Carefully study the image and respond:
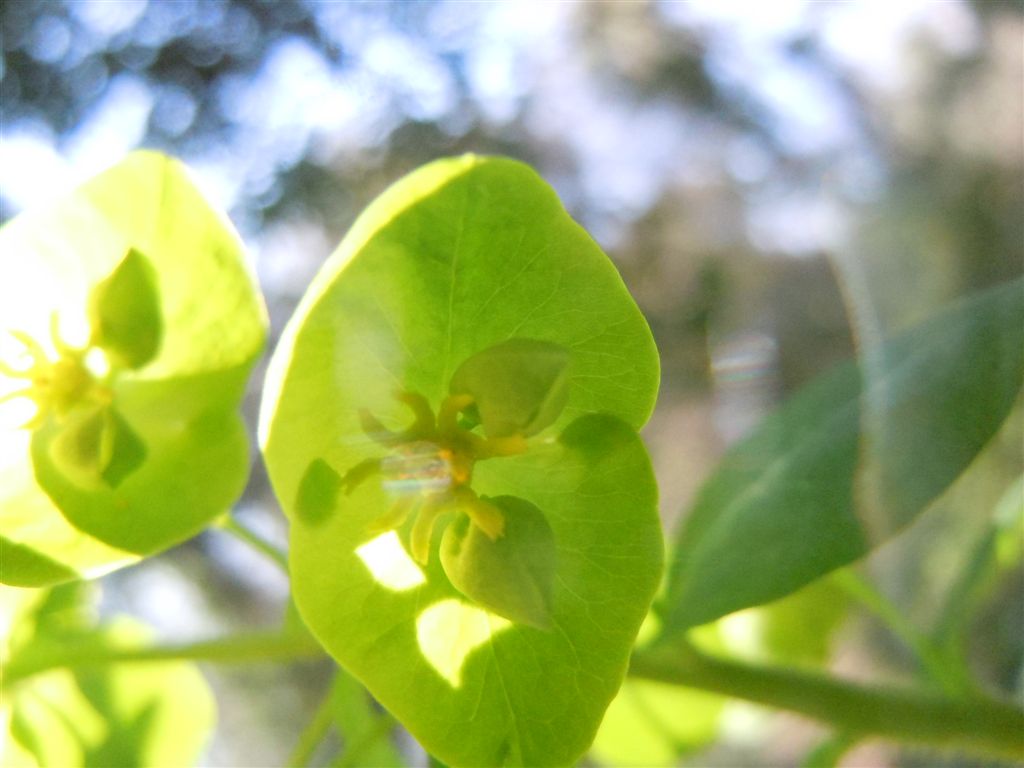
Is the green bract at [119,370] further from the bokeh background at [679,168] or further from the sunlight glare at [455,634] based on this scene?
the bokeh background at [679,168]

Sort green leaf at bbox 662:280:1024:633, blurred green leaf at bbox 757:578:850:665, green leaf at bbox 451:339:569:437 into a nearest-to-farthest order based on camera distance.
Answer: green leaf at bbox 451:339:569:437 → green leaf at bbox 662:280:1024:633 → blurred green leaf at bbox 757:578:850:665

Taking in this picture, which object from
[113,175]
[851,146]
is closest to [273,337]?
[113,175]

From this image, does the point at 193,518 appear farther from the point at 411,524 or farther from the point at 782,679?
the point at 782,679

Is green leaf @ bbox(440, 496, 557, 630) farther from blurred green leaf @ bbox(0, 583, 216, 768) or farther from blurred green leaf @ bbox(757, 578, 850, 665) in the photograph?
blurred green leaf @ bbox(757, 578, 850, 665)

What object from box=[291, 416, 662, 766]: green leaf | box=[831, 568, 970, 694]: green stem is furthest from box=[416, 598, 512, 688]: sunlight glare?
box=[831, 568, 970, 694]: green stem

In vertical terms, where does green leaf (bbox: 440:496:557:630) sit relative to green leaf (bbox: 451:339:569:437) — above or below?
below

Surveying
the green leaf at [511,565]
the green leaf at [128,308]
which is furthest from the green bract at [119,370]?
the green leaf at [511,565]
